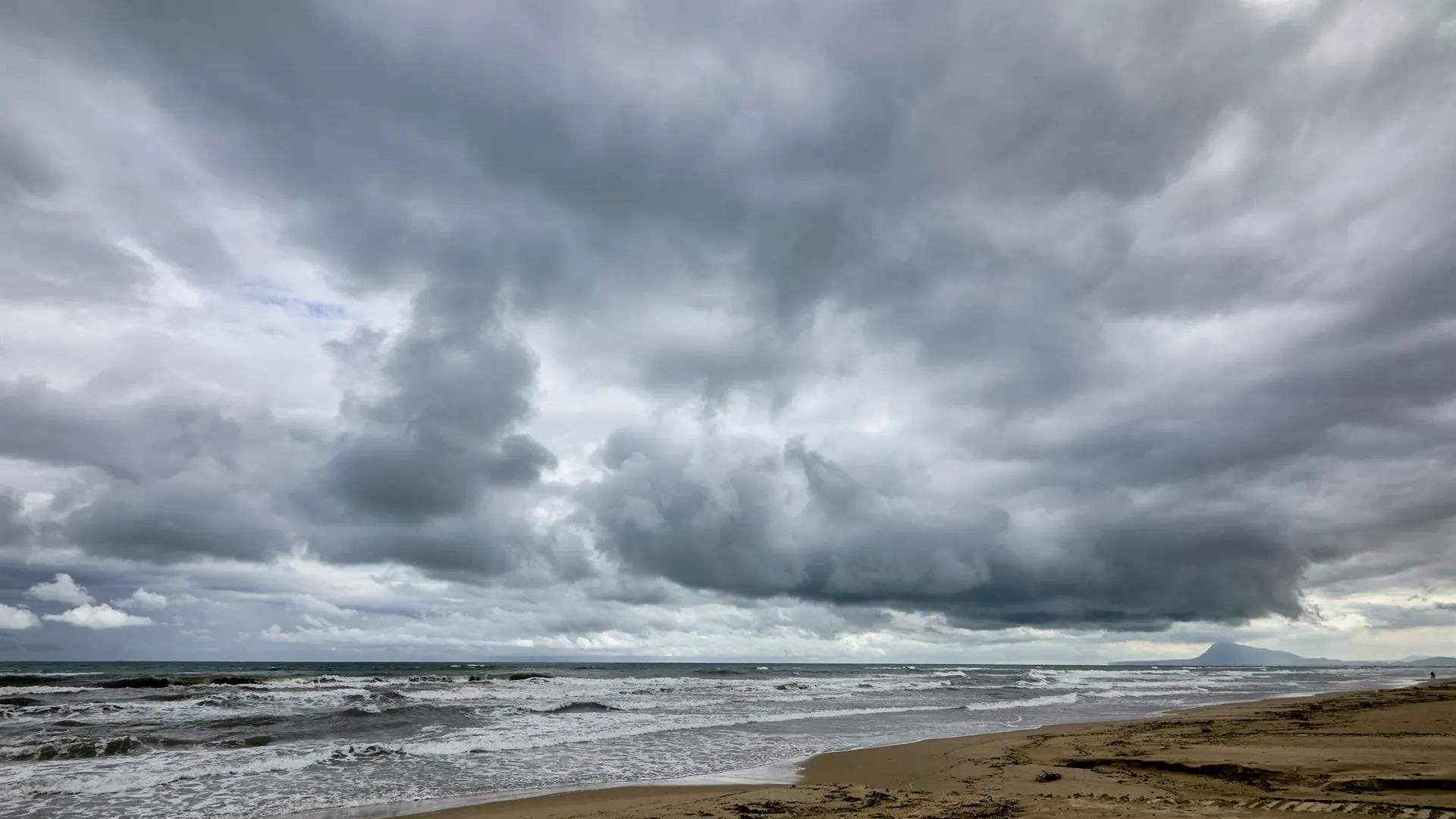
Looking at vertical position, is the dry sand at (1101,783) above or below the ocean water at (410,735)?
above

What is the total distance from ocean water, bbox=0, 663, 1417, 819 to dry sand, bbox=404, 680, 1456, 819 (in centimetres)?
300

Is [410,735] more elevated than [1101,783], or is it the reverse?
[1101,783]

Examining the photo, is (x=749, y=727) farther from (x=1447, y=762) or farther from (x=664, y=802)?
(x=1447, y=762)

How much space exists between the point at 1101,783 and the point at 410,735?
72.6 ft

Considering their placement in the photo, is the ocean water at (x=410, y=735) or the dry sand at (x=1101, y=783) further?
the ocean water at (x=410, y=735)

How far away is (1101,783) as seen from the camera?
13875mm

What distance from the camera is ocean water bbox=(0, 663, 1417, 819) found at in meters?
15.9

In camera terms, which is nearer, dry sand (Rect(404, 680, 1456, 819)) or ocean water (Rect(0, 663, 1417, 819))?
dry sand (Rect(404, 680, 1456, 819))

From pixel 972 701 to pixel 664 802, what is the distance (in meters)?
35.6

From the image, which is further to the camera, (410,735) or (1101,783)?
(410,735)

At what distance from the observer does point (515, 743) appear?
2338 cm

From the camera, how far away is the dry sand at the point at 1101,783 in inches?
437

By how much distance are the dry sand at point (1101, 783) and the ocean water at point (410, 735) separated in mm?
3002

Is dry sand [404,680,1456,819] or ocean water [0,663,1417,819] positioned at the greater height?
dry sand [404,680,1456,819]
